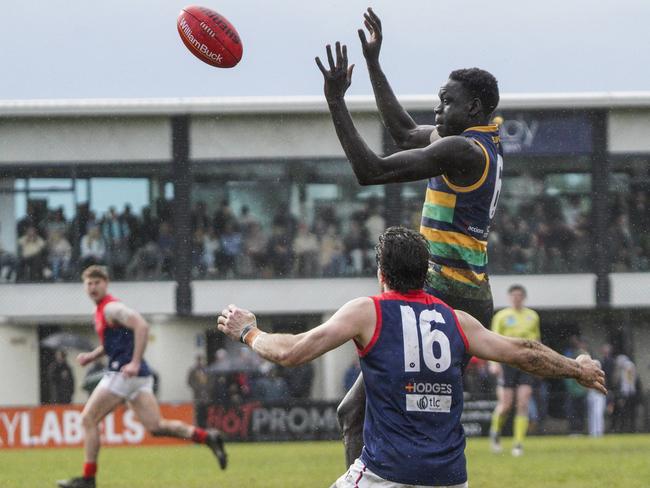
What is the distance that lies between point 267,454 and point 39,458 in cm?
293

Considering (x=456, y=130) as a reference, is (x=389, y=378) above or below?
below

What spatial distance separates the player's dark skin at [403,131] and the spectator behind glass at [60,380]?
16.1 meters

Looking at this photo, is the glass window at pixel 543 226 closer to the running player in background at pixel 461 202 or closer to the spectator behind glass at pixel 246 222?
the spectator behind glass at pixel 246 222

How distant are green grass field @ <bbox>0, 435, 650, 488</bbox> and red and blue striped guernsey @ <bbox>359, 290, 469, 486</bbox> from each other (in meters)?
5.80

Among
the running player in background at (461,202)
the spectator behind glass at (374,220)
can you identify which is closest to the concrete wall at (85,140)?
the spectator behind glass at (374,220)

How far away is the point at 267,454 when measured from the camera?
1617 centimetres

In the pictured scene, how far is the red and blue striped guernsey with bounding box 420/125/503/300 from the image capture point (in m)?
5.93

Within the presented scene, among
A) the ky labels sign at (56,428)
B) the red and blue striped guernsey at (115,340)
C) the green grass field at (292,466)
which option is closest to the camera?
the green grass field at (292,466)

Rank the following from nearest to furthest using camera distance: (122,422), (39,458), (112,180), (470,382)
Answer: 1. (39,458)
2. (122,422)
3. (470,382)
4. (112,180)

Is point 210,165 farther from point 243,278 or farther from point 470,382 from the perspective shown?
point 470,382

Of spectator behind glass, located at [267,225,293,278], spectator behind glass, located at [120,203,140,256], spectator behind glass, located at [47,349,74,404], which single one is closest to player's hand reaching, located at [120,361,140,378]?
spectator behind glass, located at [47,349,74,404]

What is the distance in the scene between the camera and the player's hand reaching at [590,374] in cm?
534

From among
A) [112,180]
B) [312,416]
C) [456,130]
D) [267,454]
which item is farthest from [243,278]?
[456,130]

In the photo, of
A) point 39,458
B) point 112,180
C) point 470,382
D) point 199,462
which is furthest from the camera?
point 112,180
